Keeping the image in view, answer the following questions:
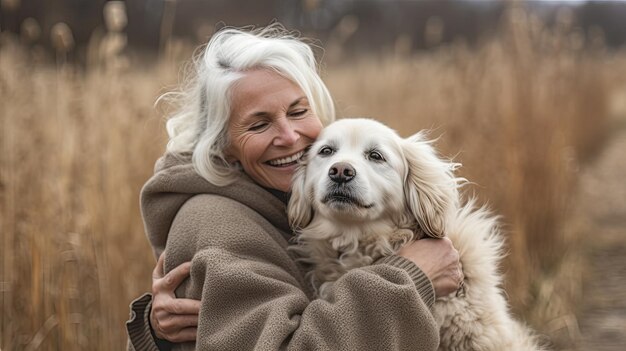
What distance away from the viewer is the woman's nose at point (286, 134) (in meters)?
2.39

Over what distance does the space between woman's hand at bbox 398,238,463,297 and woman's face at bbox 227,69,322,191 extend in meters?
0.55

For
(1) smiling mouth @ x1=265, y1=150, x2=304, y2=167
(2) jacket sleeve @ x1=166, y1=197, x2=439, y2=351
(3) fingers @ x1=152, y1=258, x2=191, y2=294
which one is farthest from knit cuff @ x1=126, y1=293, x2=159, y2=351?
(1) smiling mouth @ x1=265, y1=150, x2=304, y2=167

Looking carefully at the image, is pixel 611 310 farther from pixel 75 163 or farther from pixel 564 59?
pixel 75 163

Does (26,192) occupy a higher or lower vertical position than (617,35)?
higher

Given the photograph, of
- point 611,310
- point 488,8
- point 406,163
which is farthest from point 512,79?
point 488,8

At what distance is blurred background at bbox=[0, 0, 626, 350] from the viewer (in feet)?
10.3

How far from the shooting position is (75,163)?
3471 millimetres

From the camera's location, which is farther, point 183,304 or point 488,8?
point 488,8

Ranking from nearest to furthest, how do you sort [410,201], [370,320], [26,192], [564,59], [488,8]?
1. [370,320]
2. [410,201]
3. [26,192]
4. [564,59]
5. [488,8]

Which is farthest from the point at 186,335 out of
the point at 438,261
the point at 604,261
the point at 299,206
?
the point at 604,261

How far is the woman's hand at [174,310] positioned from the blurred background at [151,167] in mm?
1029

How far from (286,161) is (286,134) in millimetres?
127

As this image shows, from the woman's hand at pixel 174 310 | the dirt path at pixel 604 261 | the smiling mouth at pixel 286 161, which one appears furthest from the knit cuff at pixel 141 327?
the dirt path at pixel 604 261

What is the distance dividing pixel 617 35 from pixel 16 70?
1022 inches
